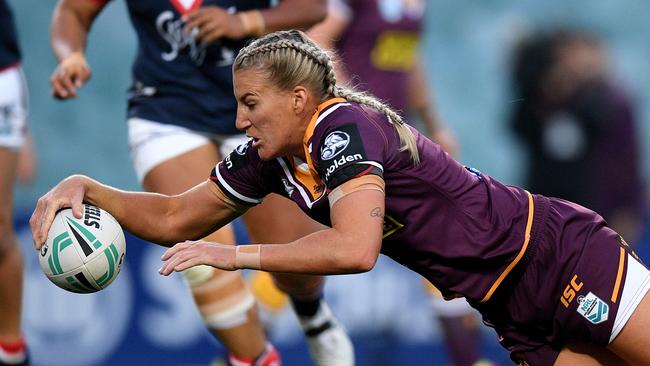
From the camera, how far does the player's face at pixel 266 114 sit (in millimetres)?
3863

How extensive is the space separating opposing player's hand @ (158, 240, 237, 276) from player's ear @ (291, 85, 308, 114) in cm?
51

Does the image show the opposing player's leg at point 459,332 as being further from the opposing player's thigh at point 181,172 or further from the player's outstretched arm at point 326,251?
the player's outstretched arm at point 326,251

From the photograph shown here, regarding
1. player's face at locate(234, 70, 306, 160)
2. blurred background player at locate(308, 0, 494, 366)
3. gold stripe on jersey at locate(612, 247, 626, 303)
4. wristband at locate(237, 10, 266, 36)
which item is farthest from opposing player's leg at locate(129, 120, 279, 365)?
blurred background player at locate(308, 0, 494, 366)

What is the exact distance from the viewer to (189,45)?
541cm

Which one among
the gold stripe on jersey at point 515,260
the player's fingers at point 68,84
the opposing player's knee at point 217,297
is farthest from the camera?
the opposing player's knee at point 217,297

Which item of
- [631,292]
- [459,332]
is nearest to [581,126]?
[459,332]

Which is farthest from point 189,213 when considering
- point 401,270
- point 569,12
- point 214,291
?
point 569,12

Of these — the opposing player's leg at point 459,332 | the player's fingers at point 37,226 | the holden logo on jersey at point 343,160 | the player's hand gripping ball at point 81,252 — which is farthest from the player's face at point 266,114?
the opposing player's leg at point 459,332

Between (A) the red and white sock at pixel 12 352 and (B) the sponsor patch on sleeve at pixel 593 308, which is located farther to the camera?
(A) the red and white sock at pixel 12 352

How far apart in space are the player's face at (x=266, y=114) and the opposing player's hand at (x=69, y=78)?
56.0 inches

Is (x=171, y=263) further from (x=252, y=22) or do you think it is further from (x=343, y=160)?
(x=252, y=22)

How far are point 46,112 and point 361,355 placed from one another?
263 cm

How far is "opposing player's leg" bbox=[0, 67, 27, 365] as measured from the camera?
5.61 meters

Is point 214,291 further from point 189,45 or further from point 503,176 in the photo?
point 503,176
